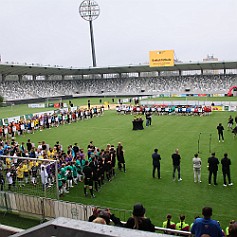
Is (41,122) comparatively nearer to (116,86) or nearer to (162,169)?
(162,169)

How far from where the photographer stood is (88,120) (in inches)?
1384

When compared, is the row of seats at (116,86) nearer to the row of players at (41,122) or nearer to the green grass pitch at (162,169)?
the row of players at (41,122)

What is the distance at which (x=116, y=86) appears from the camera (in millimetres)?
83188

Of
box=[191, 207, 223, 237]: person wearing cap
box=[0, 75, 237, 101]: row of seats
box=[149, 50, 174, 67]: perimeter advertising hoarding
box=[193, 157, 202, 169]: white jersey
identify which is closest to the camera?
box=[191, 207, 223, 237]: person wearing cap

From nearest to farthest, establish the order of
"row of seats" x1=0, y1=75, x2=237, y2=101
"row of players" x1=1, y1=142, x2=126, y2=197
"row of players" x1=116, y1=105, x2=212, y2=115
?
1. "row of players" x1=1, y1=142, x2=126, y2=197
2. "row of players" x1=116, y1=105, x2=212, y2=115
3. "row of seats" x1=0, y1=75, x2=237, y2=101

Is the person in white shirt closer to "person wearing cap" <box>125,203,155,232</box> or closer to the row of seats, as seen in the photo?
"person wearing cap" <box>125,203,155,232</box>

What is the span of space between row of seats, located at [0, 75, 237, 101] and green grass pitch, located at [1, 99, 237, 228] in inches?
1696

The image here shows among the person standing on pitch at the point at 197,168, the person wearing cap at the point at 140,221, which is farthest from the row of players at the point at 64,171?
the person wearing cap at the point at 140,221

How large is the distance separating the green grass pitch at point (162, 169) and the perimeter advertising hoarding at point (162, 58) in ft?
133

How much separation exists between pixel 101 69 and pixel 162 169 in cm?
6723

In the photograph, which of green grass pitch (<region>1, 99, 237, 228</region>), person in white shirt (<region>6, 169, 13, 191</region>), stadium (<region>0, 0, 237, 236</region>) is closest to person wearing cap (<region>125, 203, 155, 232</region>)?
stadium (<region>0, 0, 237, 236</region>)

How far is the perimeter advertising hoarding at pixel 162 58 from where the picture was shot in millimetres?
69188

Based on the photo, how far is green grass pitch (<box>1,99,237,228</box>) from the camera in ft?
35.8

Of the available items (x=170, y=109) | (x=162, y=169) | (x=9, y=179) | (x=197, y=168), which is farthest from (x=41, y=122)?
(x=197, y=168)
